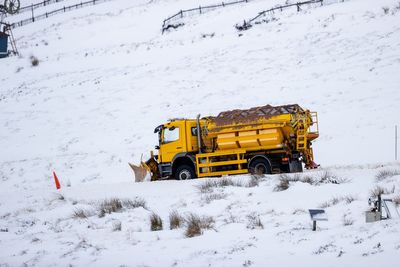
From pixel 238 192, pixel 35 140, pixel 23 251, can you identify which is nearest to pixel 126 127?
pixel 35 140

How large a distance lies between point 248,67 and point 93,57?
1654 centimetres

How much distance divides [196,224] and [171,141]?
894 centimetres

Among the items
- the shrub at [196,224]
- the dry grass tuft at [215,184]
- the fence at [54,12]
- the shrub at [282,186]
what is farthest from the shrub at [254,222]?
the fence at [54,12]

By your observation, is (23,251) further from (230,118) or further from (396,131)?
(396,131)

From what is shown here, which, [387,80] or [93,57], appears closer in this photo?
[387,80]

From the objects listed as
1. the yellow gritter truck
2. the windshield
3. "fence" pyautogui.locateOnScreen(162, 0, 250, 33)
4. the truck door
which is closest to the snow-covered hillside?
"fence" pyautogui.locateOnScreen(162, 0, 250, 33)

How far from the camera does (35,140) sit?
2875 cm

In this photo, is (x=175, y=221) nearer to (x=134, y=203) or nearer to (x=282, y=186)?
(x=134, y=203)

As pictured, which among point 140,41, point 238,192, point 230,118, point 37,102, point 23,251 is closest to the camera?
point 23,251

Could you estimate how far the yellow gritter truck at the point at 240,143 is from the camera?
16078 mm

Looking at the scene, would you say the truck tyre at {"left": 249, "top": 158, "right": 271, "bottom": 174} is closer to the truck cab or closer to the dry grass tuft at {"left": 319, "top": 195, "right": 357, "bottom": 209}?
the truck cab

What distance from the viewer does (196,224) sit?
9.18 meters

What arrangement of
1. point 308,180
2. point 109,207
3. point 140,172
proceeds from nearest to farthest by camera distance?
point 109,207 < point 308,180 < point 140,172

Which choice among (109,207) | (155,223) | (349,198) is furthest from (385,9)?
(155,223)
